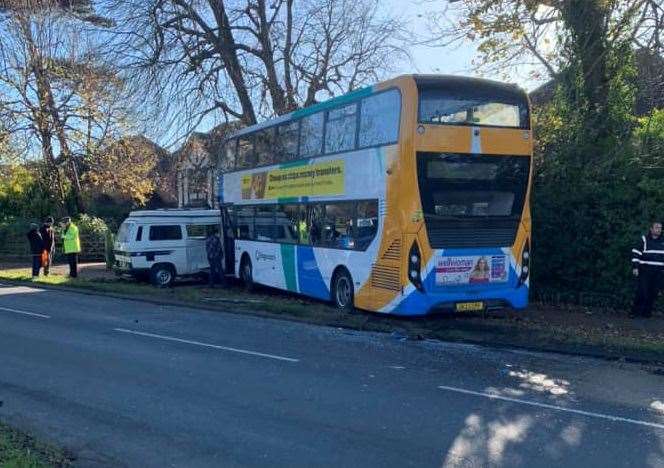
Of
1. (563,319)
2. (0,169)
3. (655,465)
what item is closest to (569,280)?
(563,319)

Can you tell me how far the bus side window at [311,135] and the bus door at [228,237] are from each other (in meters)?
5.13

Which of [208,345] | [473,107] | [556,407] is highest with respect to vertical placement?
[473,107]

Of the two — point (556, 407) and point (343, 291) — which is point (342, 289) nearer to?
point (343, 291)

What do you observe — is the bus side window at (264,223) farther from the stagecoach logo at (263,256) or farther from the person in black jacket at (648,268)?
the person in black jacket at (648,268)

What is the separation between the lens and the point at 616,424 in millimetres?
6316

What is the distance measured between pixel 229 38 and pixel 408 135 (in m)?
14.4

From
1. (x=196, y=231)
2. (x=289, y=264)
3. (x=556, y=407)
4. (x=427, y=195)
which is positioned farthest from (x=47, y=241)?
(x=556, y=407)

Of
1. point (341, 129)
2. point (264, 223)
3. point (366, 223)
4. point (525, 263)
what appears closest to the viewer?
Answer: point (525, 263)

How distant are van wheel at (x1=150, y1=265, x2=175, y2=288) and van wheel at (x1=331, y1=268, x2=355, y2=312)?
7.90 meters

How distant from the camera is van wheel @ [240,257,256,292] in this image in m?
18.9

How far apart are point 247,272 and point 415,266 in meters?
8.11

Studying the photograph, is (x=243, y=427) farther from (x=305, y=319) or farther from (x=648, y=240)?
(x=648, y=240)

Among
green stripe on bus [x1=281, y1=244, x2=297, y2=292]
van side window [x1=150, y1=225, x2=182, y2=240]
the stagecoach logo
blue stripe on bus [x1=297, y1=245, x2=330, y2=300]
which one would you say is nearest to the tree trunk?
blue stripe on bus [x1=297, y1=245, x2=330, y2=300]

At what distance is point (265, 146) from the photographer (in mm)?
17375
